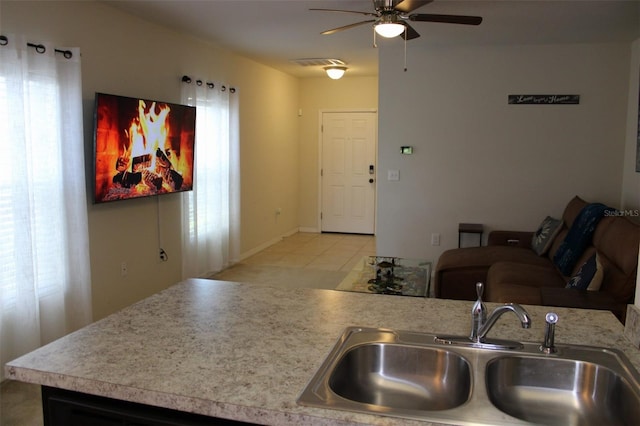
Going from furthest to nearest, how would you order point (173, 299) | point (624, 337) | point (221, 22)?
point (221, 22)
point (173, 299)
point (624, 337)

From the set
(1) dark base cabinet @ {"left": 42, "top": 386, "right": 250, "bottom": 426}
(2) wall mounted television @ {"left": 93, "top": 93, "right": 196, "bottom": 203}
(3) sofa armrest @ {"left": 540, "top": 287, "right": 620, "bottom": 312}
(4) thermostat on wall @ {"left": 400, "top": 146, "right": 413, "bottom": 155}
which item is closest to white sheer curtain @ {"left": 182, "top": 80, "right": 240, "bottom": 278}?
(2) wall mounted television @ {"left": 93, "top": 93, "right": 196, "bottom": 203}

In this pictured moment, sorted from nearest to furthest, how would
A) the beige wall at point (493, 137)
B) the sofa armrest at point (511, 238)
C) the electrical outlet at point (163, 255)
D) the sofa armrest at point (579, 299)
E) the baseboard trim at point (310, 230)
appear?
1. the sofa armrest at point (579, 299)
2. the electrical outlet at point (163, 255)
3. the sofa armrest at point (511, 238)
4. the beige wall at point (493, 137)
5. the baseboard trim at point (310, 230)

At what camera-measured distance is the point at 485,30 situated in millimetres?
4574

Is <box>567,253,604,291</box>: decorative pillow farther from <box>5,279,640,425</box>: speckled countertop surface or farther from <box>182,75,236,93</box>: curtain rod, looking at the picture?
<box>182,75,236,93</box>: curtain rod

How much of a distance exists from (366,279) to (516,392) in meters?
2.39

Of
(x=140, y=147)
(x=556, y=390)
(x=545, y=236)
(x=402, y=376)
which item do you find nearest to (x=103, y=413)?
(x=402, y=376)

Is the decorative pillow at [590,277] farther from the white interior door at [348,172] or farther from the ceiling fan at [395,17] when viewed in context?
the white interior door at [348,172]

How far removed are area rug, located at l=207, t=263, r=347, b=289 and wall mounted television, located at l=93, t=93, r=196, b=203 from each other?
1.23m

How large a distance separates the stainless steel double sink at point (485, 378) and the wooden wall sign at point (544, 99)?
4.29 m

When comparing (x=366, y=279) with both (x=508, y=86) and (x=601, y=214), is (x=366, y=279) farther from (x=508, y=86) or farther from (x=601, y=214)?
(x=508, y=86)

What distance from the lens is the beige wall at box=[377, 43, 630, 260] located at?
5.12m

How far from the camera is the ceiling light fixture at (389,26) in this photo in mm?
3312

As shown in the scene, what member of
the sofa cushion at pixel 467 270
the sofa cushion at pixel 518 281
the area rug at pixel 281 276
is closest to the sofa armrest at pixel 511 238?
the sofa cushion at pixel 467 270

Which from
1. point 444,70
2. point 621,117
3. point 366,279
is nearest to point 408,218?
point 444,70
